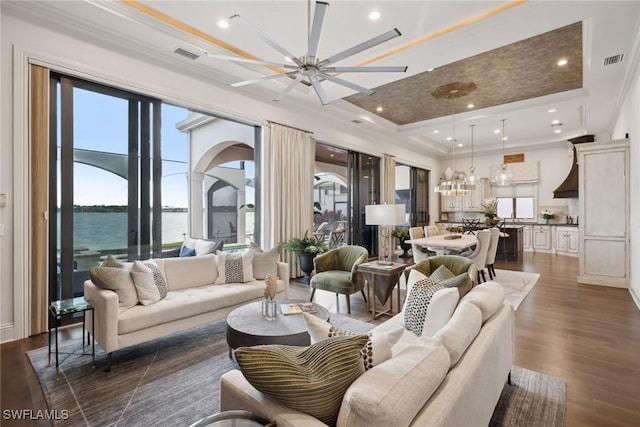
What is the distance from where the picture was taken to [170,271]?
11.5ft

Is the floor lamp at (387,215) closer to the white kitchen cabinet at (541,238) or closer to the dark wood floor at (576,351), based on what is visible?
the dark wood floor at (576,351)

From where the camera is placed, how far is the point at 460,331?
58.4 inches

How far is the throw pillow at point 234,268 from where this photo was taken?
3.78 meters

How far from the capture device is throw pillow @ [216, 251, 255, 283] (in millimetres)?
3775

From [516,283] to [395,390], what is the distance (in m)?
5.44

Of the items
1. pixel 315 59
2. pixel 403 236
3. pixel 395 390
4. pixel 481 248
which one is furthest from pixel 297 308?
pixel 403 236

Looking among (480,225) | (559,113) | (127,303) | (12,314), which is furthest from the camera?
(480,225)

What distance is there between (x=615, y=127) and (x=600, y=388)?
23.5 feet

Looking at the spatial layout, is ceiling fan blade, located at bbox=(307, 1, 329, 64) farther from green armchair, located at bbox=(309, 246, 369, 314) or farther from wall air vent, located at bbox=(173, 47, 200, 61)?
green armchair, located at bbox=(309, 246, 369, 314)

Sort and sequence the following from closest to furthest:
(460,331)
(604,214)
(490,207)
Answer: (460,331)
(604,214)
(490,207)

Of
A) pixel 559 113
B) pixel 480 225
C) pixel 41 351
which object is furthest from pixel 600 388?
pixel 480 225

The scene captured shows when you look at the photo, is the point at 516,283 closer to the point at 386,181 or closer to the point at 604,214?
the point at 604,214

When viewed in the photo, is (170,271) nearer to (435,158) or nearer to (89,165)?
(89,165)

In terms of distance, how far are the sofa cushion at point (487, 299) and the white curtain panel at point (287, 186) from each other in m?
3.79
